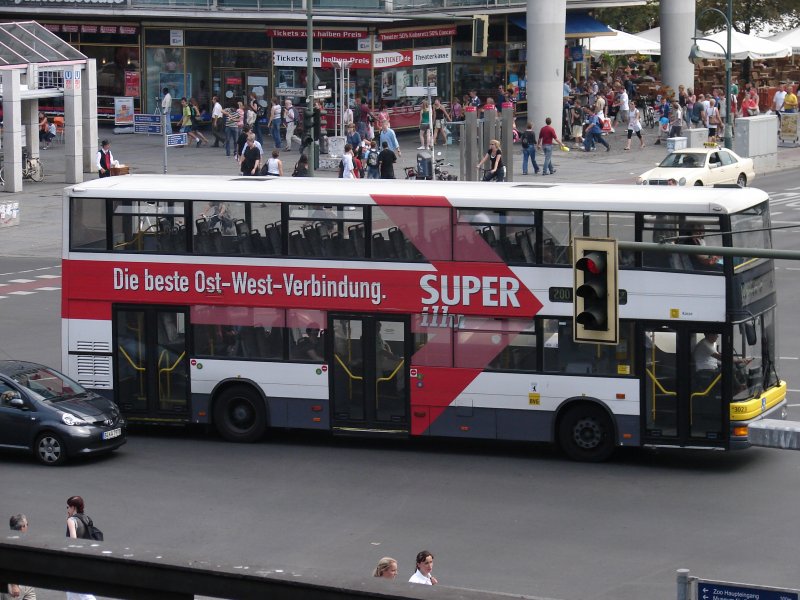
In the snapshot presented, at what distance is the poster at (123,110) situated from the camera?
57406mm

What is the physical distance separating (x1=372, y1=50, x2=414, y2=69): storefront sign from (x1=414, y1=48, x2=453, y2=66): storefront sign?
0.42m

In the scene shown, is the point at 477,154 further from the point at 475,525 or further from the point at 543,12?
the point at 475,525

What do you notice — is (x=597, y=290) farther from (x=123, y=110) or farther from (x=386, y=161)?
(x=123, y=110)

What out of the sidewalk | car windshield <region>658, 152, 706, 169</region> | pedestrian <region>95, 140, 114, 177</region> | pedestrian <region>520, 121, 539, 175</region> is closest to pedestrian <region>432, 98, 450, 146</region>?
the sidewalk

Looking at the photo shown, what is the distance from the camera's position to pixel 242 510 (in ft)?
51.8

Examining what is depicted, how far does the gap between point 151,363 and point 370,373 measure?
3.02 m

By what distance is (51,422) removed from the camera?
57.6ft

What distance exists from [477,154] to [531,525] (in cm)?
2628

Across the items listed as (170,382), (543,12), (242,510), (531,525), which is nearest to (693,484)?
(531,525)

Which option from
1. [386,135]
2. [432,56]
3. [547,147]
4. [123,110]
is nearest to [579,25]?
[432,56]

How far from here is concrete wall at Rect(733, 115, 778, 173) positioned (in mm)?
46763

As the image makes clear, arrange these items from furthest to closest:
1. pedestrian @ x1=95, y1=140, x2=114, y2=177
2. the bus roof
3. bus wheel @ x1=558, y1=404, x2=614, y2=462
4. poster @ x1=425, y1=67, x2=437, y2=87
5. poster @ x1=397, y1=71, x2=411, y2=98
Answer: poster @ x1=425, y1=67, x2=437, y2=87 → poster @ x1=397, y1=71, x2=411, y2=98 → pedestrian @ x1=95, y1=140, x2=114, y2=177 → bus wheel @ x1=558, y1=404, x2=614, y2=462 → the bus roof

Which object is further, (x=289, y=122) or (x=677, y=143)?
(x=289, y=122)

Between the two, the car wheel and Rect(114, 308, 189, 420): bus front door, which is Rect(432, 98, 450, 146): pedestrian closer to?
Rect(114, 308, 189, 420): bus front door
